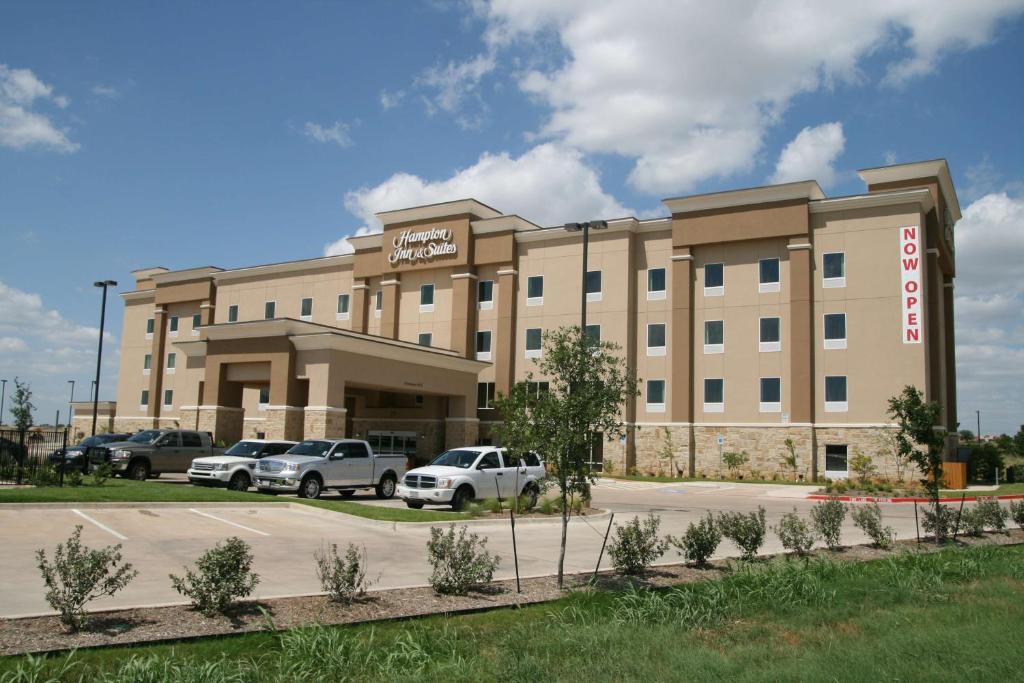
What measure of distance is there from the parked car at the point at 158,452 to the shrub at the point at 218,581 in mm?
21567

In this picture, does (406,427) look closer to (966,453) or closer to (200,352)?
(200,352)

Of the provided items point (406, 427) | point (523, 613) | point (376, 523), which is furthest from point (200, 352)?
point (523, 613)

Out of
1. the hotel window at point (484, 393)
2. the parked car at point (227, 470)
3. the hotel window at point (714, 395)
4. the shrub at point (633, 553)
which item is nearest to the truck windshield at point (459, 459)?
the parked car at point (227, 470)

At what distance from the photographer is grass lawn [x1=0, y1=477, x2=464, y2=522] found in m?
18.4

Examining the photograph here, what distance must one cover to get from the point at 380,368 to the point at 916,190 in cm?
2711

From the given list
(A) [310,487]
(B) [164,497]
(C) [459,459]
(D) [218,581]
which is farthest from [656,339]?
(D) [218,581]

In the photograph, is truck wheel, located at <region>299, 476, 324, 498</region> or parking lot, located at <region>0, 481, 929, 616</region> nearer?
parking lot, located at <region>0, 481, 929, 616</region>

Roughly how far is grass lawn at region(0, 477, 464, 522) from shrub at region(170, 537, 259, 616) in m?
9.56

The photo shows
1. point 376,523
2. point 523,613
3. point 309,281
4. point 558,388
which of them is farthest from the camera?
point 309,281

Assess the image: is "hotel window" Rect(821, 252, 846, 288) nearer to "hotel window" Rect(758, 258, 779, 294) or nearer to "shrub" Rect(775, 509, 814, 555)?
"hotel window" Rect(758, 258, 779, 294)

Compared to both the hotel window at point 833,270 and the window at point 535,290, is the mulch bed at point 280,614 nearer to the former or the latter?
the hotel window at point 833,270

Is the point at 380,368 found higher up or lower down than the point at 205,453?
higher up

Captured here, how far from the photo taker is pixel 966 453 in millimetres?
41250

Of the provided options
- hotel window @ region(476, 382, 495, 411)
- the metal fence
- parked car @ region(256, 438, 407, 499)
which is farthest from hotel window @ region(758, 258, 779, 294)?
the metal fence
